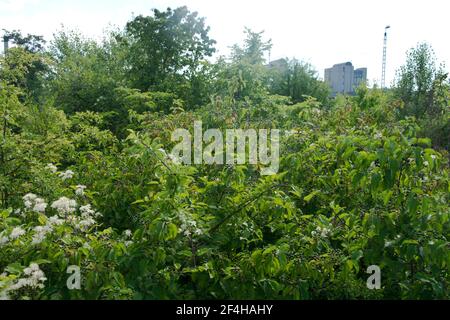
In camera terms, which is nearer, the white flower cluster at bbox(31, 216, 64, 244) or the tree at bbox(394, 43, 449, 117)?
the white flower cluster at bbox(31, 216, 64, 244)

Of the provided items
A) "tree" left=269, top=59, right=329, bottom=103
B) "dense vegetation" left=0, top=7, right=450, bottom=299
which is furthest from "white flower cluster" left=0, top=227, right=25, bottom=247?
"tree" left=269, top=59, right=329, bottom=103

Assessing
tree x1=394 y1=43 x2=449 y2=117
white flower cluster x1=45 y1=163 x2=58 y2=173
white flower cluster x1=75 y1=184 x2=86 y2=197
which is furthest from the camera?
tree x1=394 y1=43 x2=449 y2=117

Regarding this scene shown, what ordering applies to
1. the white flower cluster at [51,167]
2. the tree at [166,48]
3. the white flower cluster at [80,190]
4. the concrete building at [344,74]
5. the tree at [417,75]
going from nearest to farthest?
the white flower cluster at [80,190] → the white flower cluster at [51,167] → the tree at [166,48] → the tree at [417,75] → the concrete building at [344,74]

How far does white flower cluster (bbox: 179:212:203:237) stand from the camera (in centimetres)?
232

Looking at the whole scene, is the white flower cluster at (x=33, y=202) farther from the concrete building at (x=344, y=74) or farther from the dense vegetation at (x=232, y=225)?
the concrete building at (x=344, y=74)

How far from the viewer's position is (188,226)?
239cm

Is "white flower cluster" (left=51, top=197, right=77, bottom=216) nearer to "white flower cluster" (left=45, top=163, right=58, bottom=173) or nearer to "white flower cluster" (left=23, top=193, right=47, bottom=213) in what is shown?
"white flower cluster" (left=23, top=193, right=47, bottom=213)

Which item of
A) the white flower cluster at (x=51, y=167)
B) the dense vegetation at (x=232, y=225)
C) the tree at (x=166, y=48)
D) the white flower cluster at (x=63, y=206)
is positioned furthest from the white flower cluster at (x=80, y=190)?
the tree at (x=166, y=48)

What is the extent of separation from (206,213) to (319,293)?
2.63 ft

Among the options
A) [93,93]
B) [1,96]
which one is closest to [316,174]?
[1,96]

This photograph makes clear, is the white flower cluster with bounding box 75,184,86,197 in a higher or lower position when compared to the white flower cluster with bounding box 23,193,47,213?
higher

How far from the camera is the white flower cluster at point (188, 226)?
7.61 feet

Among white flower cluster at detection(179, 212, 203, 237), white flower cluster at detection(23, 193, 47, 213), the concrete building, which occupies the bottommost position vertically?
white flower cluster at detection(179, 212, 203, 237)

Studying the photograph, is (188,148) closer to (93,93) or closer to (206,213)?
(206,213)
